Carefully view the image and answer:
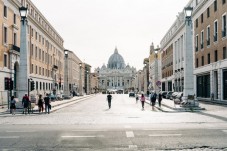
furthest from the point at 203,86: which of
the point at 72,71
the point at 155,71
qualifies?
the point at 72,71

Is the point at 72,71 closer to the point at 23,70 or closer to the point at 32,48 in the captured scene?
the point at 32,48

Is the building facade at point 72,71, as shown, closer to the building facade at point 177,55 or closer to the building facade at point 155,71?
the building facade at point 155,71

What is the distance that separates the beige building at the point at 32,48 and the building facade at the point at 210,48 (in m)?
26.5

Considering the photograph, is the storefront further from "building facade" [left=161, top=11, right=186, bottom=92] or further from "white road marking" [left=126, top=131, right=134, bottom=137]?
"white road marking" [left=126, top=131, right=134, bottom=137]

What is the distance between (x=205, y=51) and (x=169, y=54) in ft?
117

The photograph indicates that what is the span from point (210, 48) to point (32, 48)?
96.4ft

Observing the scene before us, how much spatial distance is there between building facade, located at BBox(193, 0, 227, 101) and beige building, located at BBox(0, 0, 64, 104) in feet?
86.9

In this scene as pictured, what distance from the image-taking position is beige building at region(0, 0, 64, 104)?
4385 cm

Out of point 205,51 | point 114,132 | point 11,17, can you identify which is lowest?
point 114,132

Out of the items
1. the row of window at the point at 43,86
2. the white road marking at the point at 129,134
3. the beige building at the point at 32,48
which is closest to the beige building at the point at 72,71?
the beige building at the point at 32,48

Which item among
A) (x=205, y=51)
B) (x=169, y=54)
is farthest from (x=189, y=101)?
(x=169, y=54)

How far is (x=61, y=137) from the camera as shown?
13609mm

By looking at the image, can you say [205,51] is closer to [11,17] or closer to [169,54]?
[11,17]

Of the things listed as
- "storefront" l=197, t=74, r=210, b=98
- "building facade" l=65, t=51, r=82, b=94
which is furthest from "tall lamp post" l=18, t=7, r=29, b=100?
"building facade" l=65, t=51, r=82, b=94
